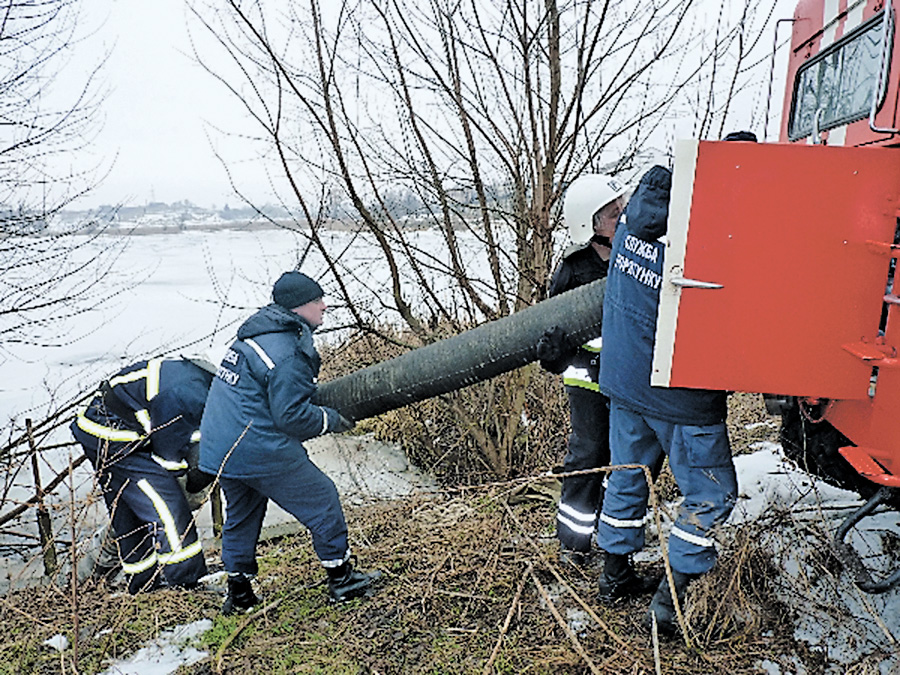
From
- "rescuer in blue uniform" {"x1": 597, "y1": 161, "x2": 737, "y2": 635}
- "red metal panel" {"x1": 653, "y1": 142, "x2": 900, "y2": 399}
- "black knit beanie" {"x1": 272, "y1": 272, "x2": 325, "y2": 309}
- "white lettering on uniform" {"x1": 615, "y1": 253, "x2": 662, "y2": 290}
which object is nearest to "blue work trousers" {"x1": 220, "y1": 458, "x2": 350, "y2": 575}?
"black knit beanie" {"x1": 272, "y1": 272, "x2": 325, "y2": 309}

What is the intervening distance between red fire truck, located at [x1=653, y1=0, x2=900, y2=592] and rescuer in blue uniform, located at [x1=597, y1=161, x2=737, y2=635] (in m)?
0.23

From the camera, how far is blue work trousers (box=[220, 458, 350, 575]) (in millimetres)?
3420

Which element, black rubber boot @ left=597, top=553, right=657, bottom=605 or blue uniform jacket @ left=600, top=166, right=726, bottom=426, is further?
black rubber boot @ left=597, top=553, right=657, bottom=605

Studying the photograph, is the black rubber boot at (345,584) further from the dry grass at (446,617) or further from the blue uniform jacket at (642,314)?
the blue uniform jacket at (642,314)

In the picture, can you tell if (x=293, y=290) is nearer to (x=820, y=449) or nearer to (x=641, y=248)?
(x=641, y=248)

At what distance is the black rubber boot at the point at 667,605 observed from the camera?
9.18ft

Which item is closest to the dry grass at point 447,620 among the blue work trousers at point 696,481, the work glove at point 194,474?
the blue work trousers at point 696,481

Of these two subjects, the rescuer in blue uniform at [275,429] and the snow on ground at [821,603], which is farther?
the rescuer in blue uniform at [275,429]

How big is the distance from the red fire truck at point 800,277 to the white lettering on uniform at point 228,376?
2082 millimetres

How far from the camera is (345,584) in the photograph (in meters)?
3.57

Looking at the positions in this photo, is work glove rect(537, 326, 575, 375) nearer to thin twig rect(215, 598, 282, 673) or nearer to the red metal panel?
the red metal panel

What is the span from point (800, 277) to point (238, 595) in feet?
10.4

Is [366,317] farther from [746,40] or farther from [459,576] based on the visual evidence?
[746,40]

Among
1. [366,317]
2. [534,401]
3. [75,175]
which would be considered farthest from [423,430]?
[75,175]
